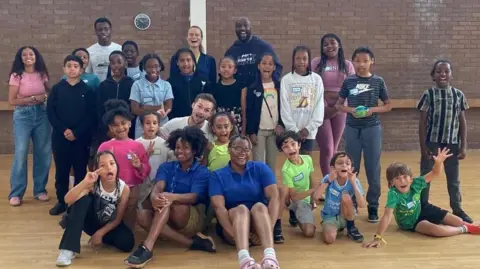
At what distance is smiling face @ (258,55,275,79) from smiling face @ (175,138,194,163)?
120 centimetres

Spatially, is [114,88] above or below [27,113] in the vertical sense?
above

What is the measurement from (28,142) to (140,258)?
2.26m

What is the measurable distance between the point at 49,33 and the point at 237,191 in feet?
17.4

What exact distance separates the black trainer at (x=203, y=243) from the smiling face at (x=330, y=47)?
226cm

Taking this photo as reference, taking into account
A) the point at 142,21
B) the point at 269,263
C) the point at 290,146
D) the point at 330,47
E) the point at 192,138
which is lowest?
the point at 269,263

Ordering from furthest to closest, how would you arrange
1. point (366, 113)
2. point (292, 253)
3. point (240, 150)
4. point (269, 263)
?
point (366, 113)
point (292, 253)
point (240, 150)
point (269, 263)

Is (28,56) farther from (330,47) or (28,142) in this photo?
(330,47)

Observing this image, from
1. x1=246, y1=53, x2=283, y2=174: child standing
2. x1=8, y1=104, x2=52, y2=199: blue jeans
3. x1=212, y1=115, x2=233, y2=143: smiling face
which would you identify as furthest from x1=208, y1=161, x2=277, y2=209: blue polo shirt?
x1=8, y1=104, x2=52, y2=199: blue jeans

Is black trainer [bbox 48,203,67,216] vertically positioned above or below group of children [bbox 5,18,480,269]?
below

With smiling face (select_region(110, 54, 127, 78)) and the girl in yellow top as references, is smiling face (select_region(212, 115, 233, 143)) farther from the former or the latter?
smiling face (select_region(110, 54, 127, 78))

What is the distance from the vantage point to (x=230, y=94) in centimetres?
511

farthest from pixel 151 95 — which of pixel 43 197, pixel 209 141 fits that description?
pixel 43 197

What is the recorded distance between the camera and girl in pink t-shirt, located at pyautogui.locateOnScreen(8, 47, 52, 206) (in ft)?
17.6

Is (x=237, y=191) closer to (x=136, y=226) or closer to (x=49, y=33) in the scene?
(x=136, y=226)
